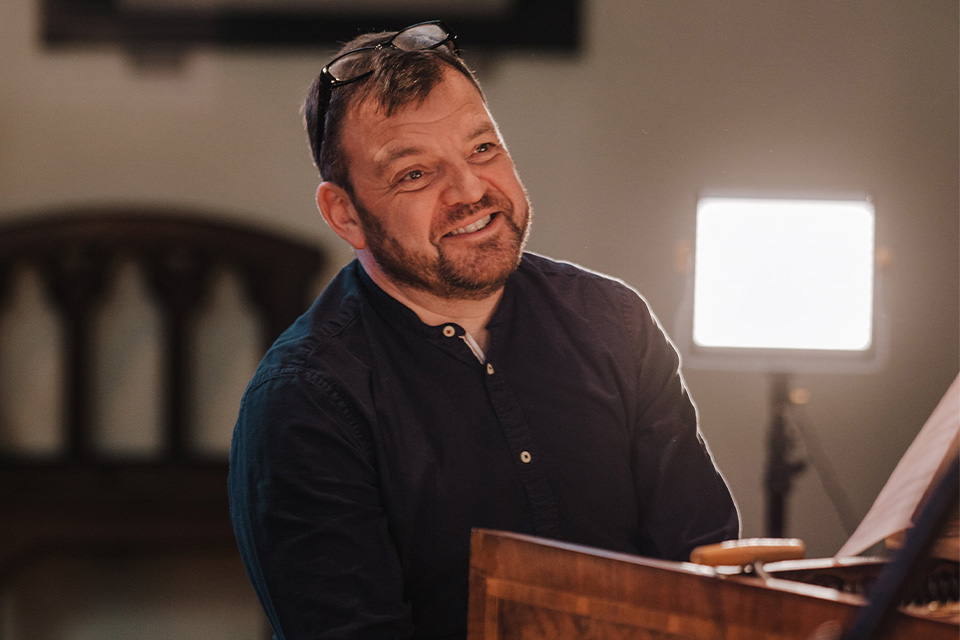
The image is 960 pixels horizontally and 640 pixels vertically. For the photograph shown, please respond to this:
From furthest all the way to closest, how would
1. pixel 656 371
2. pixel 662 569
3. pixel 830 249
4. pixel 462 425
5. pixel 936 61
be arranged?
pixel 936 61 → pixel 830 249 → pixel 656 371 → pixel 462 425 → pixel 662 569

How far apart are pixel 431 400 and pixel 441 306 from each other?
0.40 feet

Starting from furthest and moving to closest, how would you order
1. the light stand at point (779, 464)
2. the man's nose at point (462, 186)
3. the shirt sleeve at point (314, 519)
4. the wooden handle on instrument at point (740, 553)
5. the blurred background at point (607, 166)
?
1. the blurred background at point (607, 166)
2. the light stand at point (779, 464)
3. the man's nose at point (462, 186)
4. the shirt sleeve at point (314, 519)
5. the wooden handle on instrument at point (740, 553)

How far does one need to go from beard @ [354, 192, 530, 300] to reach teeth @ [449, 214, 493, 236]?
0.01m

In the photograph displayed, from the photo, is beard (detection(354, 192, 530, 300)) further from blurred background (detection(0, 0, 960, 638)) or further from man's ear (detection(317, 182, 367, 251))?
blurred background (detection(0, 0, 960, 638))

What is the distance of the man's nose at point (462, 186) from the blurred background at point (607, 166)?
98 cm

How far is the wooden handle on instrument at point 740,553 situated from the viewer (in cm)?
49

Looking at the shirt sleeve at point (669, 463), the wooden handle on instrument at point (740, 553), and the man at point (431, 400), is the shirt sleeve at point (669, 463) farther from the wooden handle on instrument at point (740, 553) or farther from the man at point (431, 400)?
the wooden handle on instrument at point (740, 553)

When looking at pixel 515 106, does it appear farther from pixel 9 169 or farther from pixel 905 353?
pixel 9 169

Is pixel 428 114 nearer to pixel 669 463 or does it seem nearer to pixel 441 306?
pixel 441 306

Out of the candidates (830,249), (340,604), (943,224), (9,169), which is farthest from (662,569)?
(9,169)

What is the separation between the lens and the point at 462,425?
41.7 inches

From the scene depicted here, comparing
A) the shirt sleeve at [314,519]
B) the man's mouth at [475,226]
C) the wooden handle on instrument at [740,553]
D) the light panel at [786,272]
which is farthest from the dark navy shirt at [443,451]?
the light panel at [786,272]

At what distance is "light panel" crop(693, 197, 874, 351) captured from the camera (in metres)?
1.82

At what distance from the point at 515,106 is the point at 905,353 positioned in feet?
3.45
